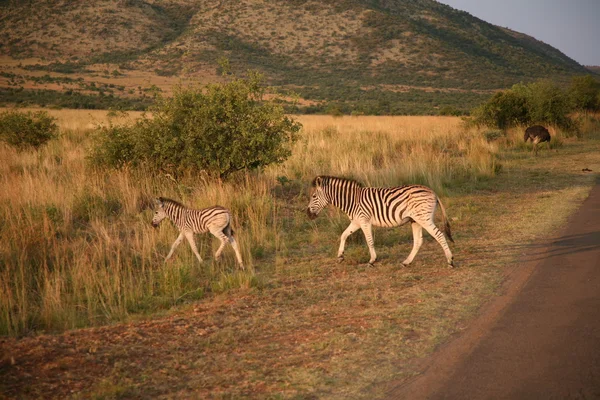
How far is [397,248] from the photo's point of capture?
9859 mm

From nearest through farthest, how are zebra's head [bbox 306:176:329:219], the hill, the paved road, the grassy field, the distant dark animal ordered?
the paved road → the grassy field → zebra's head [bbox 306:176:329:219] → the distant dark animal → the hill

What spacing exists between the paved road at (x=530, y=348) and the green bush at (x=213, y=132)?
673cm

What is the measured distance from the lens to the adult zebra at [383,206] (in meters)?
8.44

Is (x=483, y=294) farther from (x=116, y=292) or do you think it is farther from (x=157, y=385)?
(x=116, y=292)

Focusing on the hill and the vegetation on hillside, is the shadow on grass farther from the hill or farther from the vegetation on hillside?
the hill

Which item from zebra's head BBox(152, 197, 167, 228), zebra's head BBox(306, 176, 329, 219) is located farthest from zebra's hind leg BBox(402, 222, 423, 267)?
zebra's head BBox(152, 197, 167, 228)

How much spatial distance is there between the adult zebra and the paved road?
1.51 metres

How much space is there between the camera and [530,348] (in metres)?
5.46

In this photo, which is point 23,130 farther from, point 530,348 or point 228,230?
point 530,348

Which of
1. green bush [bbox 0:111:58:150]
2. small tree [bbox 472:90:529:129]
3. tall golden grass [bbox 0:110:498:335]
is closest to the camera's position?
tall golden grass [bbox 0:110:498:335]

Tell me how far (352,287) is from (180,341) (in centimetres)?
269

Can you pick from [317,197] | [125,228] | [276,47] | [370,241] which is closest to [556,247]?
[370,241]

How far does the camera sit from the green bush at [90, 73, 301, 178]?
1268 cm

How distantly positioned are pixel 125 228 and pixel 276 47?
259 ft
